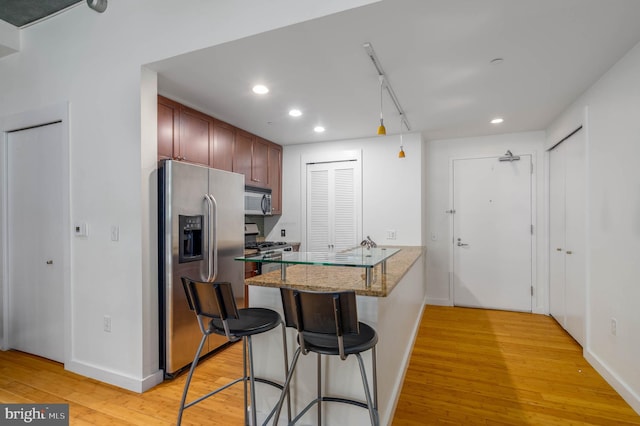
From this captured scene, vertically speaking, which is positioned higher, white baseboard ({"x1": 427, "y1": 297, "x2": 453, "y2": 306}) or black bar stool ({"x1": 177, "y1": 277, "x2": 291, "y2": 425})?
black bar stool ({"x1": 177, "y1": 277, "x2": 291, "y2": 425})

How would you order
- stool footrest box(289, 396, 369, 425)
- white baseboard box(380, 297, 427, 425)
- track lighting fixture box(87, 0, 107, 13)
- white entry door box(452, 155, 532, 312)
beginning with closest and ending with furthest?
stool footrest box(289, 396, 369, 425)
white baseboard box(380, 297, 427, 425)
track lighting fixture box(87, 0, 107, 13)
white entry door box(452, 155, 532, 312)

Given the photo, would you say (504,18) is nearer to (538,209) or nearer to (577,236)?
(577,236)

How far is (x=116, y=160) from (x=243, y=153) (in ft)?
5.36

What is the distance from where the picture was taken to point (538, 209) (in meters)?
4.01

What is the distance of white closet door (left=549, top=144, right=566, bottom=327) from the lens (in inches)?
135

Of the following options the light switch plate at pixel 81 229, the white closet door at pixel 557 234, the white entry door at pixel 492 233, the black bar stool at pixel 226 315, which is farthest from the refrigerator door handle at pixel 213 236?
the white closet door at pixel 557 234

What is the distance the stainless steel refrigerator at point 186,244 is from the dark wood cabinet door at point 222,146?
1.72 ft

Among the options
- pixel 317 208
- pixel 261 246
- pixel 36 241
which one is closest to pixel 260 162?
pixel 317 208

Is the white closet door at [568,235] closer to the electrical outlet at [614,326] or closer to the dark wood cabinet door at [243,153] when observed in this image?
the electrical outlet at [614,326]

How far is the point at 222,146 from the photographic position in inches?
137

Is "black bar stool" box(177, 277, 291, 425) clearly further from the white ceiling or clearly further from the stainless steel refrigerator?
the white ceiling

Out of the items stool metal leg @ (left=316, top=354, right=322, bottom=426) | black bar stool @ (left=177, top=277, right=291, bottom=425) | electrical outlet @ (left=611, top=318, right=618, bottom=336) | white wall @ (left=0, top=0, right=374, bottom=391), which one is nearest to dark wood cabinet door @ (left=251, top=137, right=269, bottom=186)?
white wall @ (left=0, top=0, right=374, bottom=391)

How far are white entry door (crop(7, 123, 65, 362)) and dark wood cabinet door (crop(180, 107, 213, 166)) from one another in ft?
3.17

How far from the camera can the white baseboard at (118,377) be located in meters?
2.27
